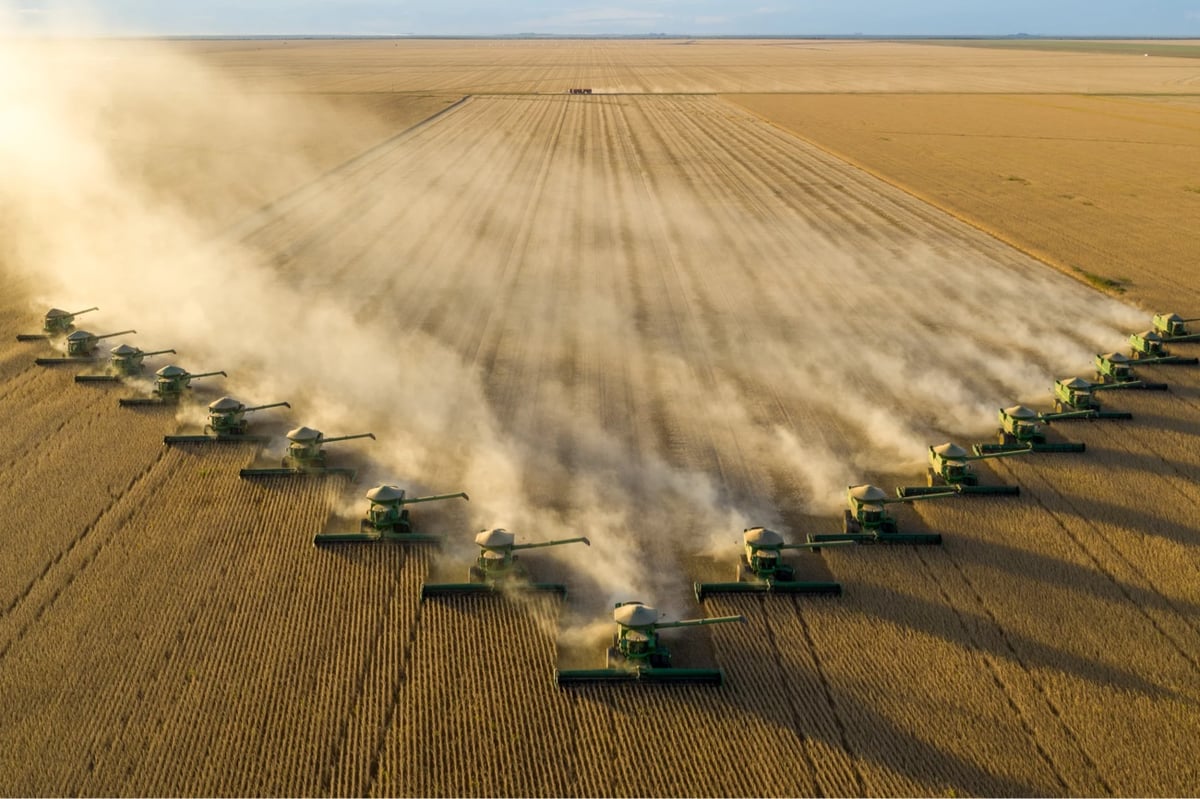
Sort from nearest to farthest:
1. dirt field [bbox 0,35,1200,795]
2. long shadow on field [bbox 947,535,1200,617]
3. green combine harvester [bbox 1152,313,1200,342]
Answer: dirt field [bbox 0,35,1200,795] → long shadow on field [bbox 947,535,1200,617] → green combine harvester [bbox 1152,313,1200,342]

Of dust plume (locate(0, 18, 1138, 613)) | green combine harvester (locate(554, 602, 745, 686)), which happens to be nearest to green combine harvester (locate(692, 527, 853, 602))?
dust plume (locate(0, 18, 1138, 613))

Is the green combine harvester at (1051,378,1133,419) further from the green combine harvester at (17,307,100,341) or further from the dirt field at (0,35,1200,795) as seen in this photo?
the green combine harvester at (17,307,100,341)

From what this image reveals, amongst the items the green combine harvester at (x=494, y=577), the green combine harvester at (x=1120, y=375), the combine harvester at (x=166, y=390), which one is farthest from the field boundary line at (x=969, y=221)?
the combine harvester at (x=166, y=390)

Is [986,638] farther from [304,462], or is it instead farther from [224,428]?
[224,428]

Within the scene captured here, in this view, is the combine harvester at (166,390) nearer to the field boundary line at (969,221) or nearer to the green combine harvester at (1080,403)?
the green combine harvester at (1080,403)

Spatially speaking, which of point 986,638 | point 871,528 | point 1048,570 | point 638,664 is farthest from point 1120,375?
point 638,664

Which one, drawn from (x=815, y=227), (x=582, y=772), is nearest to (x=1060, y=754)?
(x=582, y=772)
